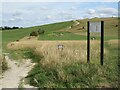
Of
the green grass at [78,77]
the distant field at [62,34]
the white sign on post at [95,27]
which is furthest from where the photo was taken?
the distant field at [62,34]

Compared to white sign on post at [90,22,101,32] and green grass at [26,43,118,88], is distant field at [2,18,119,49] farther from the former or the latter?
green grass at [26,43,118,88]

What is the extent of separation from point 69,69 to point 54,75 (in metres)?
0.59

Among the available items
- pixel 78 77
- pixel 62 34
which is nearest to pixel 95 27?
pixel 78 77

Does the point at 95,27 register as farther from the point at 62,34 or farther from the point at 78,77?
the point at 62,34

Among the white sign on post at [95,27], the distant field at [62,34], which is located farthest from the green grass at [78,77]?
the distant field at [62,34]

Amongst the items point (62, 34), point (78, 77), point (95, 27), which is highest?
point (95, 27)

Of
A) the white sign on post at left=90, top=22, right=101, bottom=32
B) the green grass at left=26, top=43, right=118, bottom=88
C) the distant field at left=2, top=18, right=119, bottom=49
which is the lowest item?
the distant field at left=2, top=18, right=119, bottom=49

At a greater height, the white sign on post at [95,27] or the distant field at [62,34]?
the white sign on post at [95,27]

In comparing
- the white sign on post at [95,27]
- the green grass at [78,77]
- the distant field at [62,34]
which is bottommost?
the distant field at [62,34]

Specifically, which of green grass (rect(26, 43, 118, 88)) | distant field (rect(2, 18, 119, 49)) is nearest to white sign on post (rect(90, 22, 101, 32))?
green grass (rect(26, 43, 118, 88))

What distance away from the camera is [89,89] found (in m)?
8.03

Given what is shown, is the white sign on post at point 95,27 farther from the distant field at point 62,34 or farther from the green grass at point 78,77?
the distant field at point 62,34

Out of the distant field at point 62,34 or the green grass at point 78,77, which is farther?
the distant field at point 62,34

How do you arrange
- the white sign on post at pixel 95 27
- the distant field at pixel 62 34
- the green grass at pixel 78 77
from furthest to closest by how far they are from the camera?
1. the distant field at pixel 62 34
2. the white sign on post at pixel 95 27
3. the green grass at pixel 78 77
